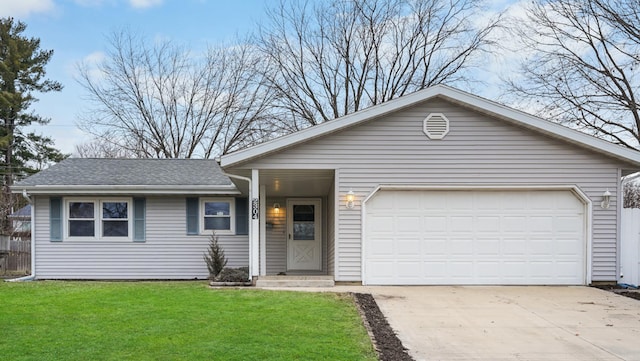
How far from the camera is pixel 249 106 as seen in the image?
2433cm

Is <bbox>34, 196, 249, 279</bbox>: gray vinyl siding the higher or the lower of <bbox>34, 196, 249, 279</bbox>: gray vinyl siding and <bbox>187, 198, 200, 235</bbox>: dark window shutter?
the lower

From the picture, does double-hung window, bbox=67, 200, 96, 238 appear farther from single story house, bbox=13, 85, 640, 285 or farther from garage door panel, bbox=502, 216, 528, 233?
garage door panel, bbox=502, 216, 528, 233

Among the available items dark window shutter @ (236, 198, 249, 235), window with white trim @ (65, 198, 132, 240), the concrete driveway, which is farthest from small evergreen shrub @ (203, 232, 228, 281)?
the concrete driveway

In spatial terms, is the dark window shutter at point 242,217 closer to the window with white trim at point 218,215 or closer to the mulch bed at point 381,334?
the window with white trim at point 218,215

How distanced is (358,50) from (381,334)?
2062 centimetres

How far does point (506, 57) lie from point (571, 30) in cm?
297

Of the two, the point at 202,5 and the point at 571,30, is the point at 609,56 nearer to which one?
the point at 571,30

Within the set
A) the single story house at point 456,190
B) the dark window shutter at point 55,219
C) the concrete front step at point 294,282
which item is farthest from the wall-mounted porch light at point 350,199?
the dark window shutter at point 55,219

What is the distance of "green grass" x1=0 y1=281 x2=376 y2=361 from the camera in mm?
4762

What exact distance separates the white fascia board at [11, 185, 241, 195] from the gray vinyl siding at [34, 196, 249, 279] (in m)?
0.46

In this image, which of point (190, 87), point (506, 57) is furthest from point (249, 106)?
point (506, 57)

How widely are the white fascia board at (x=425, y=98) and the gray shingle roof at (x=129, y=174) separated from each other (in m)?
3.65

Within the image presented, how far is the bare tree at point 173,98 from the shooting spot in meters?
24.0

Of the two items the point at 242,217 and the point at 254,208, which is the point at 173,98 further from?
the point at 254,208
